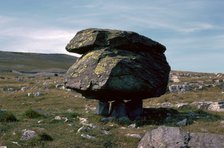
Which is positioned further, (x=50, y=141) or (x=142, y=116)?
(x=142, y=116)

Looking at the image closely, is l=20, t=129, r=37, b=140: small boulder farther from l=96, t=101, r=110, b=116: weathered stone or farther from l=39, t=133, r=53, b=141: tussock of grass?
l=96, t=101, r=110, b=116: weathered stone

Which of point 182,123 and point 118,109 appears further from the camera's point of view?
point 118,109

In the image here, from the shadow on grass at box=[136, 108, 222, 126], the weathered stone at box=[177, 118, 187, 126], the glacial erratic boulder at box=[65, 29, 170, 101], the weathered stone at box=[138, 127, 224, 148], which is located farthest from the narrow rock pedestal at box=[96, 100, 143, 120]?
the weathered stone at box=[138, 127, 224, 148]

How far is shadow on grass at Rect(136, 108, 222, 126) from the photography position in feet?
81.1

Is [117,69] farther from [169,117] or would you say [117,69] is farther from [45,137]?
[45,137]

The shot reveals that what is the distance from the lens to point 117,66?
83.4 feet

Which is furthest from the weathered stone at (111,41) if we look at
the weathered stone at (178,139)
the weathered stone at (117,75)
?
the weathered stone at (178,139)

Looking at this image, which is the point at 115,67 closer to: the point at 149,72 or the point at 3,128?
the point at 149,72

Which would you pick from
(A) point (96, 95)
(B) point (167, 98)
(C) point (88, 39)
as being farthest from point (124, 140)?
(B) point (167, 98)

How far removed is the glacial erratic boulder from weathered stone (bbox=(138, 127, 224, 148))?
6665 mm

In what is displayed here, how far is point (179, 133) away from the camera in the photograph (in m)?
18.7

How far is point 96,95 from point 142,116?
2.98m

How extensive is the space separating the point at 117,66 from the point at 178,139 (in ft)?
26.2

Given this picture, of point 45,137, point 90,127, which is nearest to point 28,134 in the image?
point 45,137
